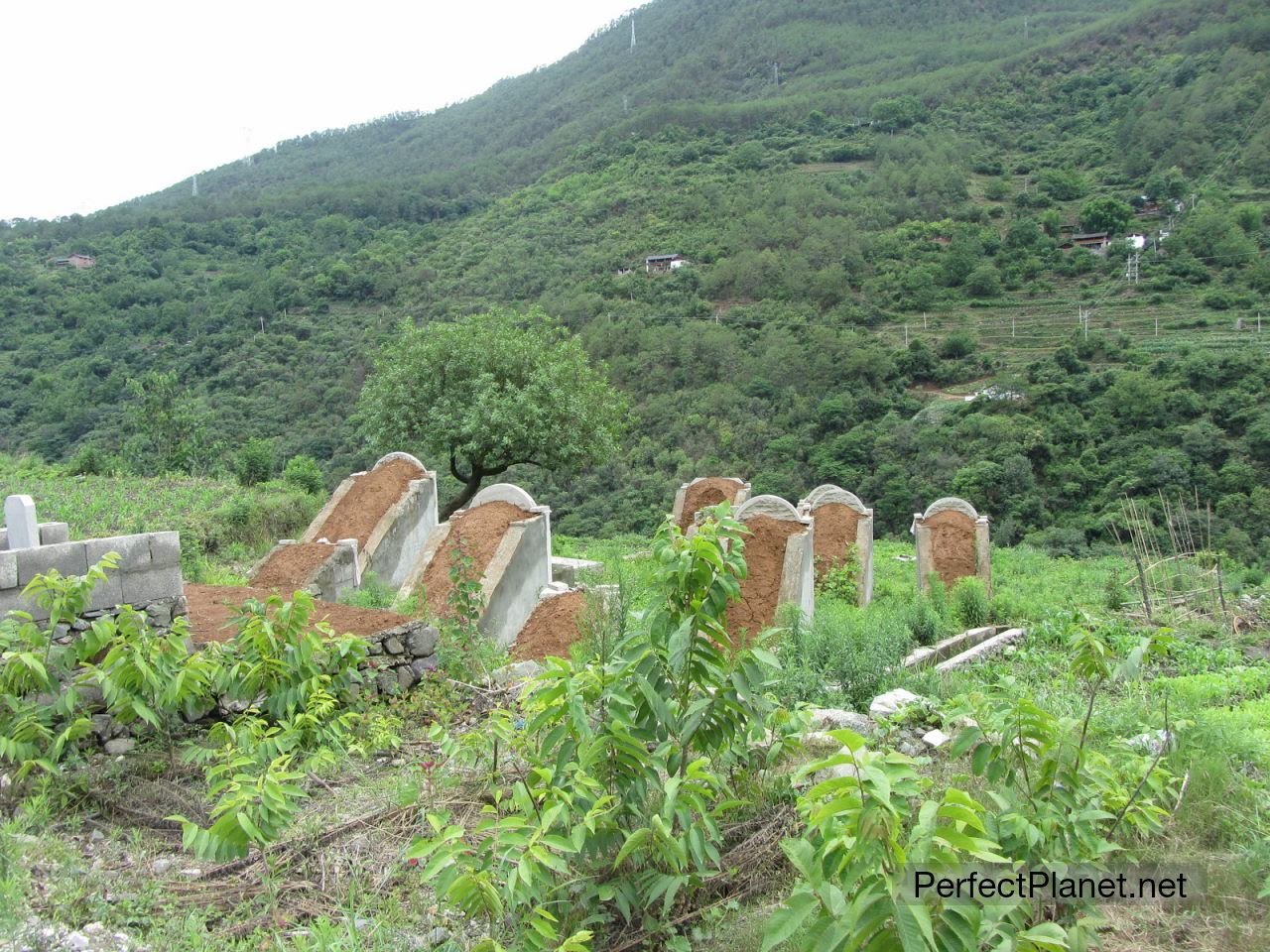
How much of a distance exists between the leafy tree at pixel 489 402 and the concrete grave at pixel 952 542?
5370 mm

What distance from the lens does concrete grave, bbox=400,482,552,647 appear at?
8.37 meters

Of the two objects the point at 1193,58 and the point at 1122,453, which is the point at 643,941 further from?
the point at 1193,58

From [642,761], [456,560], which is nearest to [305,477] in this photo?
[456,560]

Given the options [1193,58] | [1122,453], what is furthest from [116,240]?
[1193,58]

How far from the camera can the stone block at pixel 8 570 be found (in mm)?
5020

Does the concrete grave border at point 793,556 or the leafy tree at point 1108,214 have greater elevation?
the leafy tree at point 1108,214

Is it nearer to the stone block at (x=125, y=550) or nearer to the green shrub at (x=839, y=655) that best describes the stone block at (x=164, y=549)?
the stone block at (x=125, y=550)

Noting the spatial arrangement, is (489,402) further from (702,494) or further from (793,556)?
(793,556)

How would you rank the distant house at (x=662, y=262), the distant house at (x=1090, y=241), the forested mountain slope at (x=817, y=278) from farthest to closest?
the distant house at (x=662, y=262)
the distant house at (x=1090, y=241)
the forested mountain slope at (x=817, y=278)

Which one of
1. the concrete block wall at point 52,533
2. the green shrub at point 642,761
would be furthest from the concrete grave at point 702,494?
the green shrub at point 642,761

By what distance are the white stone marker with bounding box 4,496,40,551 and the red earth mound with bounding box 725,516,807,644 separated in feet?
17.5

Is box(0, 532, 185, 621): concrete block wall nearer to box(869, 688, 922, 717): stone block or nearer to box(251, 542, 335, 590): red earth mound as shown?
box(251, 542, 335, 590): red earth mound

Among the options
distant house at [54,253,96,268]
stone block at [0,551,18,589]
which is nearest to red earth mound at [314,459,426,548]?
stone block at [0,551,18,589]

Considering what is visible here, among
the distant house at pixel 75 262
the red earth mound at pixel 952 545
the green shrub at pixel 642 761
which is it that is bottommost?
the red earth mound at pixel 952 545
